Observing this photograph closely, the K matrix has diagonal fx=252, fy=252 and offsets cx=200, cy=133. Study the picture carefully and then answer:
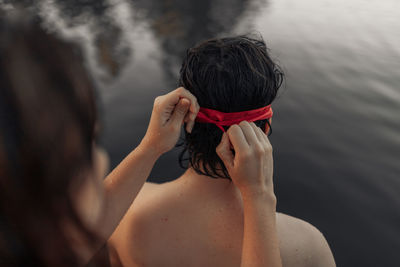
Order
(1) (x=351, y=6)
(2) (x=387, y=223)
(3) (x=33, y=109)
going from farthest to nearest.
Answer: (1) (x=351, y=6) < (2) (x=387, y=223) < (3) (x=33, y=109)

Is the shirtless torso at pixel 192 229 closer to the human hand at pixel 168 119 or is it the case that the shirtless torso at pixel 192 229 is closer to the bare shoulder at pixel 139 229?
the bare shoulder at pixel 139 229

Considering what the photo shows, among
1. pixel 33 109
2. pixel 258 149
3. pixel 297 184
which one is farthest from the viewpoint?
pixel 297 184

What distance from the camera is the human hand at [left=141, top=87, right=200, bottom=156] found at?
4.57 ft

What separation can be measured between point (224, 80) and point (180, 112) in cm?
30

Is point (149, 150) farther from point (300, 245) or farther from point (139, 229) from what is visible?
point (300, 245)

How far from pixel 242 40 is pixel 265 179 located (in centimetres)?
85

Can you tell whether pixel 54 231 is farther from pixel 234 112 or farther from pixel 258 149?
pixel 234 112

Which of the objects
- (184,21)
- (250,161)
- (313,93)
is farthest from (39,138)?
(184,21)

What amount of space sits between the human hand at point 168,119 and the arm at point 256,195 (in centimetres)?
34

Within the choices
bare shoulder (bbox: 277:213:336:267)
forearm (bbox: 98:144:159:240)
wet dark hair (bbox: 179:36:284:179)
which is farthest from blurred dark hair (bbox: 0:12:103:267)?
bare shoulder (bbox: 277:213:336:267)

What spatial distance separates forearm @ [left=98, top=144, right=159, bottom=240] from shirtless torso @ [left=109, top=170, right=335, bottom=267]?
200 millimetres

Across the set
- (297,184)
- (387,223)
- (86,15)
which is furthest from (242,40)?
(86,15)

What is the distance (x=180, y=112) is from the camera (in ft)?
4.71

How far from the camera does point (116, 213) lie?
137cm
